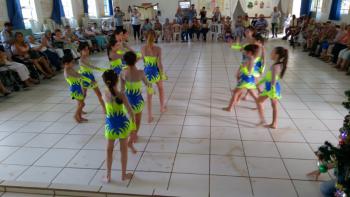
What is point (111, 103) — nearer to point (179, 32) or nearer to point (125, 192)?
point (125, 192)

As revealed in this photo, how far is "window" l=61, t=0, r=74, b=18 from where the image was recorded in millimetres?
10914

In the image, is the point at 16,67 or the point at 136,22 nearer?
the point at 16,67

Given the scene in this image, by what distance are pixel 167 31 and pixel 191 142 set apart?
10209 millimetres

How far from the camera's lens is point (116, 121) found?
2564 millimetres

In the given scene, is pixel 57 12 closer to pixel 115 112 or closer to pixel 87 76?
pixel 87 76

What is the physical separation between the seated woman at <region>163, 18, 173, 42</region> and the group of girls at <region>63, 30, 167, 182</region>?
808cm

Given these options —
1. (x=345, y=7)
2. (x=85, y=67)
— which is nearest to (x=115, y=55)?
(x=85, y=67)

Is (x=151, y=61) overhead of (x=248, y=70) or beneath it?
overhead

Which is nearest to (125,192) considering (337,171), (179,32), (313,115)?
(337,171)

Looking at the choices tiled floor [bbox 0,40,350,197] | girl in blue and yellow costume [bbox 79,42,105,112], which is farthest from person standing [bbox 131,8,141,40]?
girl in blue and yellow costume [bbox 79,42,105,112]

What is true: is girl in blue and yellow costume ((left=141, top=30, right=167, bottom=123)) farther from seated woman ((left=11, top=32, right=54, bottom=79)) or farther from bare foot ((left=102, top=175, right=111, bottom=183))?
seated woman ((left=11, top=32, right=54, bottom=79))

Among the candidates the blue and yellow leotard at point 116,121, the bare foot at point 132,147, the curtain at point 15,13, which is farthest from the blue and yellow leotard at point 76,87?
the curtain at point 15,13

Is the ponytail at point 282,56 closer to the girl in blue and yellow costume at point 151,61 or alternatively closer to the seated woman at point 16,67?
the girl in blue and yellow costume at point 151,61

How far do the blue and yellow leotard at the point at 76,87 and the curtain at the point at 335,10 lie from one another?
9.24 m
